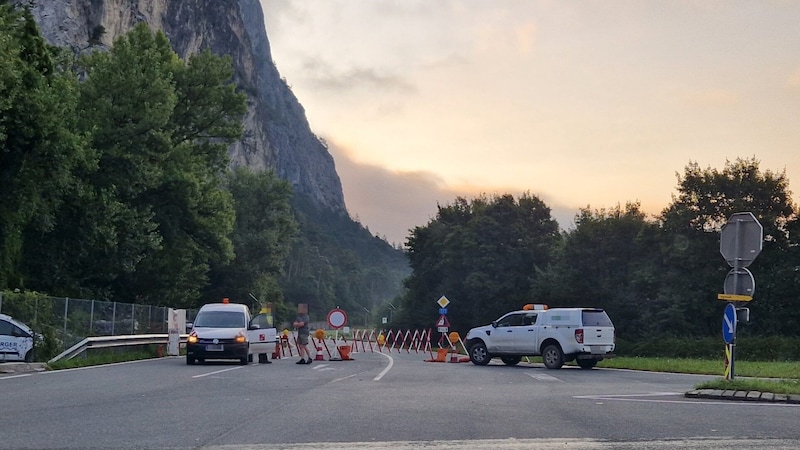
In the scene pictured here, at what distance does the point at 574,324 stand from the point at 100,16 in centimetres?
7212

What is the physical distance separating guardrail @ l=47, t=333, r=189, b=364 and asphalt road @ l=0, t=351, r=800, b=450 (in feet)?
23.8

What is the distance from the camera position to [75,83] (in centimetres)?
4197

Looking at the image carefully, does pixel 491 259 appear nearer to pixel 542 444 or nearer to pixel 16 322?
pixel 16 322

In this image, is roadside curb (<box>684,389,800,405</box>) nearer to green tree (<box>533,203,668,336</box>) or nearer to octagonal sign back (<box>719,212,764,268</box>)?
octagonal sign back (<box>719,212,764,268</box>)

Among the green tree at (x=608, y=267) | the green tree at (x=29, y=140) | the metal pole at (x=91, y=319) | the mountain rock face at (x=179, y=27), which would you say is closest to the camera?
the metal pole at (x=91, y=319)

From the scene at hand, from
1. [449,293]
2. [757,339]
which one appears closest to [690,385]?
[757,339]

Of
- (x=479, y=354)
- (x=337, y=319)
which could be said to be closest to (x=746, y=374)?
(x=479, y=354)

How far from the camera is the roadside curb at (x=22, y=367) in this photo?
2148 cm

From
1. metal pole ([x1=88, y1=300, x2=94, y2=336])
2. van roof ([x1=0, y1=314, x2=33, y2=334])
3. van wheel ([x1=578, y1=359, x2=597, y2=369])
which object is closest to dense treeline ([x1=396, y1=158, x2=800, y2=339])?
van wheel ([x1=578, y1=359, x2=597, y2=369])

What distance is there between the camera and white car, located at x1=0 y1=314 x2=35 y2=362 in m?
23.4

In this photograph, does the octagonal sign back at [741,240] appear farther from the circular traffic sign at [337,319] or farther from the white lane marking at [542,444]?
the circular traffic sign at [337,319]

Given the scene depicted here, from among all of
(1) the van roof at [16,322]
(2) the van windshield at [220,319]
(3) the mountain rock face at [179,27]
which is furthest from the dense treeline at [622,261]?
(1) the van roof at [16,322]

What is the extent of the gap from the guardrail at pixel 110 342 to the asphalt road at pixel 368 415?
23.8 feet

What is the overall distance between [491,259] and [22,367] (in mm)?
59640
